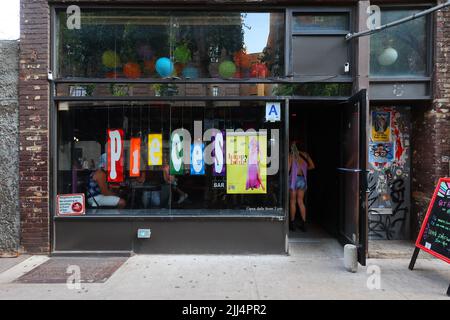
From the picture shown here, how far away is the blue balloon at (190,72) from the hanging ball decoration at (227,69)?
435 millimetres

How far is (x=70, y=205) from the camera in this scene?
6.50 meters

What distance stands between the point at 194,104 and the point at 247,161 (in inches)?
53.3

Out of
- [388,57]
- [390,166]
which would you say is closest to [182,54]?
[388,57]

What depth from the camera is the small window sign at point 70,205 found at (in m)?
6.47

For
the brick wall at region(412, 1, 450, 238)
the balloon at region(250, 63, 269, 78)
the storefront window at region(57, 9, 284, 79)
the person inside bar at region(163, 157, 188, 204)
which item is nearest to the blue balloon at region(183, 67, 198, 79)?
the storefront window at region(57, 9, 284, 79)

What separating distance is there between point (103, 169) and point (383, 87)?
5.07 metres

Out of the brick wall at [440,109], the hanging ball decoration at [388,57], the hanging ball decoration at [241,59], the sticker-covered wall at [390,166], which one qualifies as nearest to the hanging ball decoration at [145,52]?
the hanging ball decoration at [241,59]

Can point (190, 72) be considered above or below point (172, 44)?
below

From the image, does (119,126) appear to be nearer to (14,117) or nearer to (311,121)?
(14,117)

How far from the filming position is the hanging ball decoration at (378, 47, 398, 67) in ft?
21.2

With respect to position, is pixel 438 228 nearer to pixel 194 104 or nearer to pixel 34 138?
pixel 194 104

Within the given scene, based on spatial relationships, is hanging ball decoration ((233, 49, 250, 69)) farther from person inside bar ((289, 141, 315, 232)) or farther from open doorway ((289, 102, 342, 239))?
person inside bar ((289, 141, 315, 232))

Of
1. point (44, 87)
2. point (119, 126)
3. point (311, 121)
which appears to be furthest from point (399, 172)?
point (44, 87)
